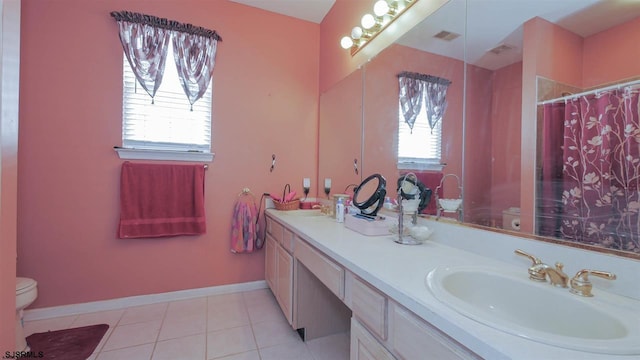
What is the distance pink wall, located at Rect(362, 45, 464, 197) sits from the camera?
52.9 inches

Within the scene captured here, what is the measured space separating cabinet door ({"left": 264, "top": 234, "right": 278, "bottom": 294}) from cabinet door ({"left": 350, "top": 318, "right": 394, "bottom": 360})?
Result: 1.19m

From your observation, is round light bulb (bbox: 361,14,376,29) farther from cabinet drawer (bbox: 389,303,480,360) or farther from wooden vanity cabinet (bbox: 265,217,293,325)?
cabinet drawer (bbox: 389,303,480,360)

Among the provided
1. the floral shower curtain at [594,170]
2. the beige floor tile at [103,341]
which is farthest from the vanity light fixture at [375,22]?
the beige floor tile at [103,341]

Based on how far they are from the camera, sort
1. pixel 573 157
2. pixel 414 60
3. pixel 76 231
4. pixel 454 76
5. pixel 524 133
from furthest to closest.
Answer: pixel 76 231 < pixel 414 60 < pixel 454 76 < pixel 524 133 < pixel 573 157

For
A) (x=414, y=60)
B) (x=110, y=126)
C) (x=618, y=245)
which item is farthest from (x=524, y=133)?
(x=110, y=126)

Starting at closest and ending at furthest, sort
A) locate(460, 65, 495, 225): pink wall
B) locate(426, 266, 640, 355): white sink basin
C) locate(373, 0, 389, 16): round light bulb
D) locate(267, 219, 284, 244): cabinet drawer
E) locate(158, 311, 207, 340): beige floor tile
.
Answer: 1. locate(426, 266, 640, 355): white sink basin
2. locate(460, 65, 495, 225): pink wall
3. locate(373, 0, 389, 16): round light bulb
4. locate(158, 311, 207, 340): beige floor tile
5. locate(267, 219, 284, 244): cabinet drawer

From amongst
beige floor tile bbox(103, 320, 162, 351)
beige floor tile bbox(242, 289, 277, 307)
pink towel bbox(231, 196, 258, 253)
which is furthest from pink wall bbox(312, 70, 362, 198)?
beige floor tile bbox(103, 320, 162, 351)

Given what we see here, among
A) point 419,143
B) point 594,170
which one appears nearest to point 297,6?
point 419,143

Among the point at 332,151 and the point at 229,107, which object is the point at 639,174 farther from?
the point at 229,107

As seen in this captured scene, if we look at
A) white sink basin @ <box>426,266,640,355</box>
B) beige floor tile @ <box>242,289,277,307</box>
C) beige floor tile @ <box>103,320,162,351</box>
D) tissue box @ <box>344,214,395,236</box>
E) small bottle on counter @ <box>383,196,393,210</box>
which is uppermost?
small bottle on counter @ <box>383,196,393,210</box>

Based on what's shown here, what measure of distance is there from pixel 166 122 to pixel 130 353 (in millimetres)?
1655

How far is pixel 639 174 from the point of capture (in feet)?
2.44

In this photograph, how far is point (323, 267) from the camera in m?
1.29

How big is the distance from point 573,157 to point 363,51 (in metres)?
1.56
